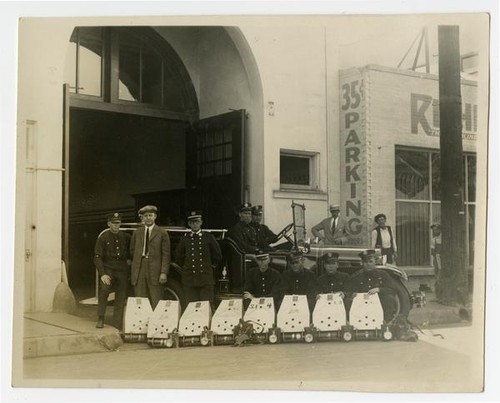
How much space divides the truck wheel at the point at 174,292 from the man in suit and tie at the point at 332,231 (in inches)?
57.2

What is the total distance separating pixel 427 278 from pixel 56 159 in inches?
148

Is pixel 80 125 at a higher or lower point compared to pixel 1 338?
higher

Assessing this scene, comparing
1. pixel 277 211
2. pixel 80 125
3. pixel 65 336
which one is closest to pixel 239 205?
pixel 277 211

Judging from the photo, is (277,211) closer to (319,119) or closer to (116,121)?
(319,119)

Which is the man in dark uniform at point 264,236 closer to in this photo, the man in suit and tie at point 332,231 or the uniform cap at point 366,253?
the man in suit and tie at point 332,231

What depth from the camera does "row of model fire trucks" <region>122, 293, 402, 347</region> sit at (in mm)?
6203

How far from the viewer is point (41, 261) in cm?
605

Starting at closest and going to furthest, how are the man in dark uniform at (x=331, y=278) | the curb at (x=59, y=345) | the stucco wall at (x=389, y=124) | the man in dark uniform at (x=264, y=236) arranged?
the curb at (x=59, y=345)
the man in dark uniform at (x=331, y=278)
the man in dark uniform at (x=264, y=236)
the stucco wall at (x=389, y=124)

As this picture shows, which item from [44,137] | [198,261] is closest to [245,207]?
[198,261]

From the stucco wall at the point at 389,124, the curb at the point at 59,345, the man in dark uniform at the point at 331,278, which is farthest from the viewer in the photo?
the stucco wall at the point at 389,124

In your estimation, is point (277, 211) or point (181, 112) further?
point (181, 112)

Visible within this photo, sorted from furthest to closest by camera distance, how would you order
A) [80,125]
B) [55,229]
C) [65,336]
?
[80,125] → [55,229] → [65,336]

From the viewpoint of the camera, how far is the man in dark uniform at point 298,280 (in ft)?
21.5

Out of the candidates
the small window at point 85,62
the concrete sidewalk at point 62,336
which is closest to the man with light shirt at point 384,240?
the concrete sidewalk at point 62,336
